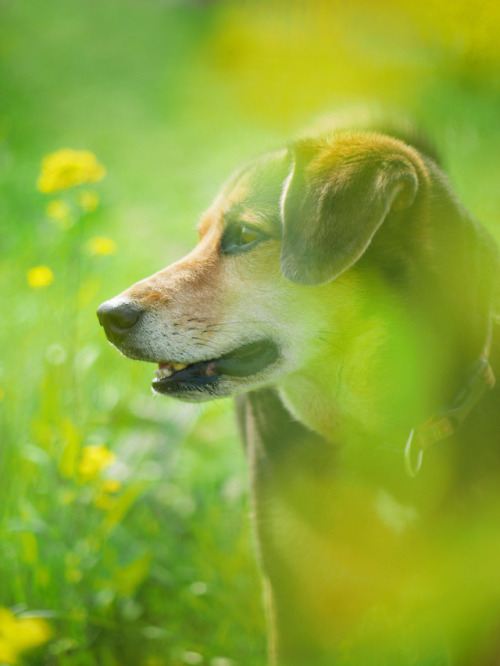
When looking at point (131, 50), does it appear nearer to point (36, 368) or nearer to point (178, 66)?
point (178, 66)

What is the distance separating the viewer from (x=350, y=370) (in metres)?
2.12

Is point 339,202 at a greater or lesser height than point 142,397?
greater

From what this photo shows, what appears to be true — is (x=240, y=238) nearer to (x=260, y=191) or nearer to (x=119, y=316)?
(x=260, y=191)

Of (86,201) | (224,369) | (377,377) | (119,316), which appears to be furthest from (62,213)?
(377,377)

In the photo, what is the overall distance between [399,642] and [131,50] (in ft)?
26.4

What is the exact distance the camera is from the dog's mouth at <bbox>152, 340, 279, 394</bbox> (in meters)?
2.13

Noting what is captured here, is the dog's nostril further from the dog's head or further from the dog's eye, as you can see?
the dog's eye

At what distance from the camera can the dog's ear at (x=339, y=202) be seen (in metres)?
1.83

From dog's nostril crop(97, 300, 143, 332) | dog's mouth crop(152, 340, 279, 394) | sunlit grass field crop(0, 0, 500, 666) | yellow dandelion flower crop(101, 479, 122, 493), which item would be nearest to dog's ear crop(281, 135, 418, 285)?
dog's mouth crop(152, 340, 279, 394)

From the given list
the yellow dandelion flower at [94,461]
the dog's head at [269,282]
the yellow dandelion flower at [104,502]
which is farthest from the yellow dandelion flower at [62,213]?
the yellow dandelion flower at [104,502]

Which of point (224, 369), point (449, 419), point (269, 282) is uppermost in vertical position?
point (269, 282)

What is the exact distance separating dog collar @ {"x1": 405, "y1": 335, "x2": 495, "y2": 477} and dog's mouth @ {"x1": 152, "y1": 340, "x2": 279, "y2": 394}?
1.61ft

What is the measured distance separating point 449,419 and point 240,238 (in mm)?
846

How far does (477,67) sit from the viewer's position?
10.9 feet
